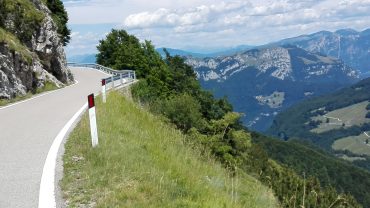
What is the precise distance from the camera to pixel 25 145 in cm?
995

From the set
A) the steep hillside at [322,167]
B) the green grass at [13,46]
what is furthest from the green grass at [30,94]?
the steep hillside at [322,167]

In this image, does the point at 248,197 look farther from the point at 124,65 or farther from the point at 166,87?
the point at 124,65

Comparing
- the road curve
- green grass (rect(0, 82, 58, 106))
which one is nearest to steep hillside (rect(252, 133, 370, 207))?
green grass (rect(0, 82, 58, 106))

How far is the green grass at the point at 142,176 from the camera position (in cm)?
559

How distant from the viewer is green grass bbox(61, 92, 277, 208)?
18.3 ft

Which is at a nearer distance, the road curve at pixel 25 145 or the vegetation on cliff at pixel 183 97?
the road curve at pixel 25 145

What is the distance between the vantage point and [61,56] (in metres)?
37.6

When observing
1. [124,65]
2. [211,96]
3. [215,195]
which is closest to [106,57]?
[124,65]

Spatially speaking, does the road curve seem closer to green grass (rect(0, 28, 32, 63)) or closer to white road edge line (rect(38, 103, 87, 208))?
white road edge line (rect(38, 103, 87, 208))

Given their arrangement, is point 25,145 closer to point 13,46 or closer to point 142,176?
point 142,176

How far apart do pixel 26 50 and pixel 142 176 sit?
23570 mm

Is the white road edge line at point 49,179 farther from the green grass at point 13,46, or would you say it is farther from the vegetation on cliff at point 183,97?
the vegetation on cliff at point 183,97

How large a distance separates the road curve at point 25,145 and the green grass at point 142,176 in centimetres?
52

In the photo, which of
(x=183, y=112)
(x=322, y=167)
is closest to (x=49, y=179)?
(x=183, y=112)
